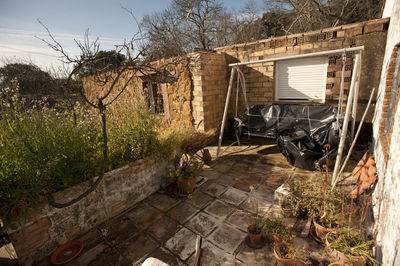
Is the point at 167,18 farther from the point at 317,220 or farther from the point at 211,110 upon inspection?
the point at 317,220

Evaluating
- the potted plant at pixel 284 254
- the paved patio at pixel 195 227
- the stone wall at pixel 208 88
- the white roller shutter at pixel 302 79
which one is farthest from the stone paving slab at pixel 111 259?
the white roller shutter at pixel 302 79

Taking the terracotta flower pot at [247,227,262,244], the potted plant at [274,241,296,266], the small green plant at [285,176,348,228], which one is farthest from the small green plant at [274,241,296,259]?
the small green plant at [285,176,348,228]

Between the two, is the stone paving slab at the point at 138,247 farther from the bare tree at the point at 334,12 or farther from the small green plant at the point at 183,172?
the bare tree at the point at 334,12

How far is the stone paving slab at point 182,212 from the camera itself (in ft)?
8.64

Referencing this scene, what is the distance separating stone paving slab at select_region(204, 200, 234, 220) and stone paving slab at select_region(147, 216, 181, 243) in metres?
0.54

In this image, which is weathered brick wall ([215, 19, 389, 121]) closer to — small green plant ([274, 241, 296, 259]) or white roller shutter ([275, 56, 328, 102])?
white roller shutter ([275, 56, 328, 102])

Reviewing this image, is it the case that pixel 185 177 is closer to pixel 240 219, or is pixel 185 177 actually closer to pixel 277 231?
pixel 240 219

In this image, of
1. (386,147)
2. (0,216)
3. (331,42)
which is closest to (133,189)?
(0,216)

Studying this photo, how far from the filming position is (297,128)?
399cm

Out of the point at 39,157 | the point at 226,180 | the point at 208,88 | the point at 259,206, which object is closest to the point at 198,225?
the point at 259,206

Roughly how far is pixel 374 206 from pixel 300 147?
165 centimetres

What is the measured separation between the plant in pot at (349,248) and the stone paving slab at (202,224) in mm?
1283

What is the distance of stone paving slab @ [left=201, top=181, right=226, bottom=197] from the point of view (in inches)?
126

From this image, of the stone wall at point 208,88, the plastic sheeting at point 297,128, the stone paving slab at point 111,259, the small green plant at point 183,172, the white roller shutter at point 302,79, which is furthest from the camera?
the stone wall at point 208,88
